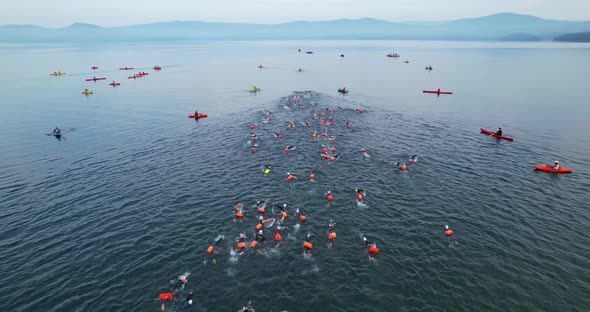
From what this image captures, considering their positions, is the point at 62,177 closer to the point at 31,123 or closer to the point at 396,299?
the point at 31,123

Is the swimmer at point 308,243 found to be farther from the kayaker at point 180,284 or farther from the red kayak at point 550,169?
the red kayak at point 550,169

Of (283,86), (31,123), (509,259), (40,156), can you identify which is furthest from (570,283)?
(283,86)

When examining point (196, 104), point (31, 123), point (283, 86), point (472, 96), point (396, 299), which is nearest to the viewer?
point (396, 299)

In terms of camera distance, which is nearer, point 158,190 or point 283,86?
point 158,190

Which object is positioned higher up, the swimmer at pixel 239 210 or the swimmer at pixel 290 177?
the swimmer at pixel 290 177

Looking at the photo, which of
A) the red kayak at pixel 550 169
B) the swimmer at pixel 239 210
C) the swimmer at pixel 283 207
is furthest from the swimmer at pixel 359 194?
the red kayak at pixel 550 169

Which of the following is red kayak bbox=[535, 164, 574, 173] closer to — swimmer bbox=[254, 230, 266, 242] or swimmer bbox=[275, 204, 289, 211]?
swimmer bbox=[275, 204, 289, 211]

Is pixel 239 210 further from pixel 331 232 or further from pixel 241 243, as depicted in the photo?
pixel 331 232

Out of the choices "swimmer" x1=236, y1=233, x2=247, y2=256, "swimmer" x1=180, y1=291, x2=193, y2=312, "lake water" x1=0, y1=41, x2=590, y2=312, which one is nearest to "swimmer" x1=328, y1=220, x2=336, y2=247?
"lake water" x1=0, y1=41, x2=590, y2=312
